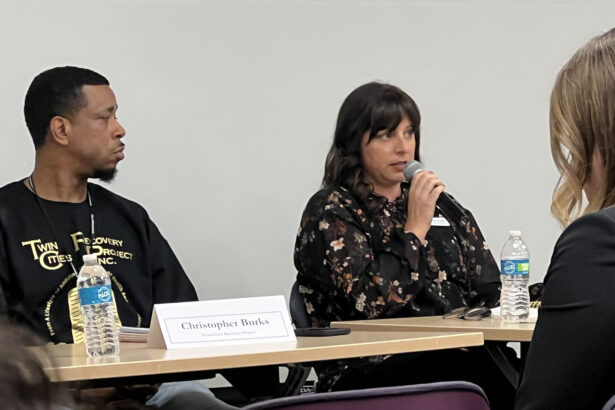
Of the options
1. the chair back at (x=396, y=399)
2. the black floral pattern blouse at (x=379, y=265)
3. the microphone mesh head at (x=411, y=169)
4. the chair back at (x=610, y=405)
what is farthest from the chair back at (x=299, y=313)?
the chair back at (x=610, y=405)

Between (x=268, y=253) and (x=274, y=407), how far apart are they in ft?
9.11

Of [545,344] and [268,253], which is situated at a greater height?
[545,344]

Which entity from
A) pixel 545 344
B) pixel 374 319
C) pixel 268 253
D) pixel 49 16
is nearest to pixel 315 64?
pixel 268 253

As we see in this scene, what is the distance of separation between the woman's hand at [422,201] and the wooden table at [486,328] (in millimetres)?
Result: 372

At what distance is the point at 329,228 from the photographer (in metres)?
2.88

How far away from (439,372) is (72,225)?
1.19 meters

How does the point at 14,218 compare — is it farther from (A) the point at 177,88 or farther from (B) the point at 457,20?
(B) the point at 457,20

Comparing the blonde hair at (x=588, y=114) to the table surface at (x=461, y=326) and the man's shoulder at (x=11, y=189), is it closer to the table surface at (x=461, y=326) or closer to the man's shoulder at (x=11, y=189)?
the table surface at (x=461, y=326)

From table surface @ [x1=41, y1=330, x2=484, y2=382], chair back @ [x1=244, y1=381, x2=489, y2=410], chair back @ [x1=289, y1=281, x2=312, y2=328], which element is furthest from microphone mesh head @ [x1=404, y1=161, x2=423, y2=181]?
chair back @ [x1=244, y1=381, x2=489, y2=410]

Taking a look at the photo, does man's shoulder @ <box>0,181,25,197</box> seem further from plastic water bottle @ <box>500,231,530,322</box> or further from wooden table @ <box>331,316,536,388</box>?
plastic water bottle @ <box>500,231,530,322</box>

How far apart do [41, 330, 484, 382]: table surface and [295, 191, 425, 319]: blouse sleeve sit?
0.63 m

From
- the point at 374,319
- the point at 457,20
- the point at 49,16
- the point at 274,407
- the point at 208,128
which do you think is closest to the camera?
the point at 274,407

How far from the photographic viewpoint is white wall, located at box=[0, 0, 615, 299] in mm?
3727

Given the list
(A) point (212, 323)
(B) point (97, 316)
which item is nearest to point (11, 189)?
(B) point (97, 316)
